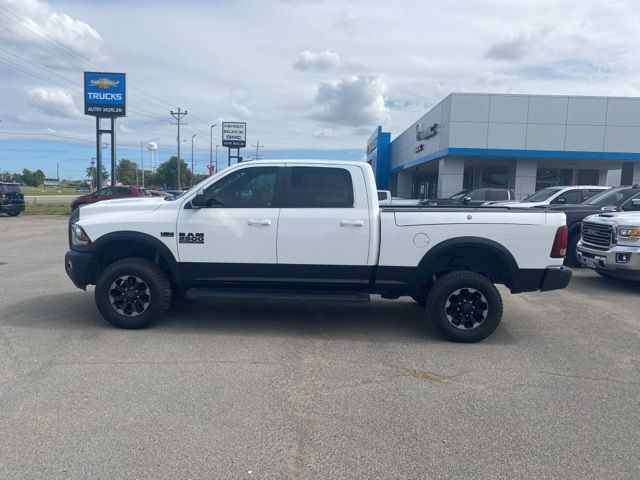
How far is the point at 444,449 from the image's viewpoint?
3.53 meters

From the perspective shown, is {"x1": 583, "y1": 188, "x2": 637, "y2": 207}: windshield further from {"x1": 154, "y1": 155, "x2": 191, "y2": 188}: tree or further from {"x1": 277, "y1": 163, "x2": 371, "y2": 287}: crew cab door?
{"x1": 154, "y1": 155, "x2": 191, "y2": 188}: tree

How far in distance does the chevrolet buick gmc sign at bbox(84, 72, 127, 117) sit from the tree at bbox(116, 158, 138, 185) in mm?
93358

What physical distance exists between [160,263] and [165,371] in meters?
1.80

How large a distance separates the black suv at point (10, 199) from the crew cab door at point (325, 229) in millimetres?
22504

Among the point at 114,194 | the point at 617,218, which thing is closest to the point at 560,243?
the point at 617,218

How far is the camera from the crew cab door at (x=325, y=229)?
5859mm

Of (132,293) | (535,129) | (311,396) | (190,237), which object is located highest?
(535,129)

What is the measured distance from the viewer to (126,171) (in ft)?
405

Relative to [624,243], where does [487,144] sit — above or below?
above

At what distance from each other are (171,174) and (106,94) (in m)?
64.9

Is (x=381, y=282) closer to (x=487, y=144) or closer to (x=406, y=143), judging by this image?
(x=487, y=144)

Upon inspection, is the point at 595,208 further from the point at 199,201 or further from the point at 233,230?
the point at 199,201

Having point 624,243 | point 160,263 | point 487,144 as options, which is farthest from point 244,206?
point 487,144

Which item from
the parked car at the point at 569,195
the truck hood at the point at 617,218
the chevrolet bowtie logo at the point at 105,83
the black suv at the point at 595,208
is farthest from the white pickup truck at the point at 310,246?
the chevrolet bowtie logo at the point at 105,83
